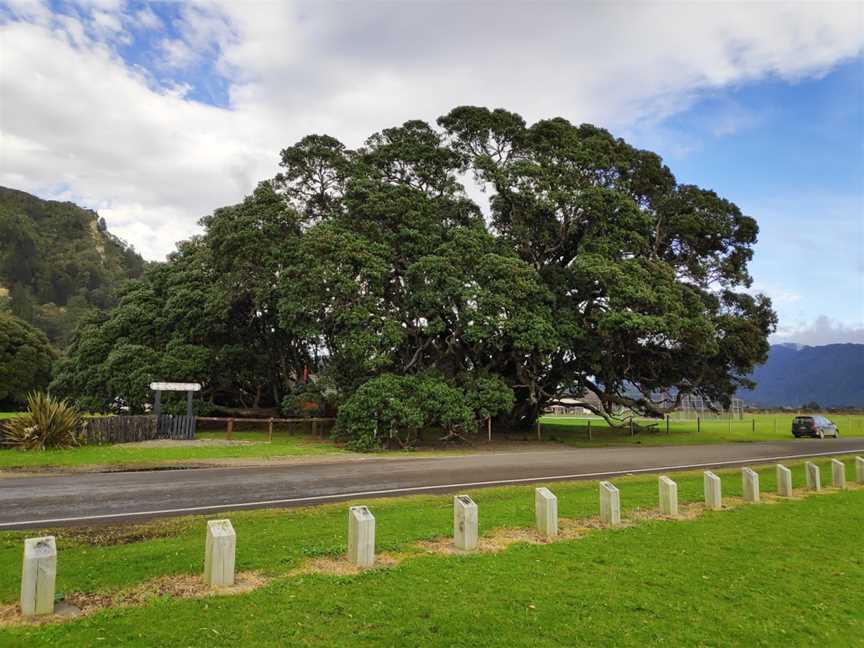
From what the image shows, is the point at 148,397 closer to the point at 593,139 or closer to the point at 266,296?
the point at 266,296

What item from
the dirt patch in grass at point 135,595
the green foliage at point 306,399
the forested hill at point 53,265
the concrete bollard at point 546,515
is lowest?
the dirt patch in grass at point 135,595

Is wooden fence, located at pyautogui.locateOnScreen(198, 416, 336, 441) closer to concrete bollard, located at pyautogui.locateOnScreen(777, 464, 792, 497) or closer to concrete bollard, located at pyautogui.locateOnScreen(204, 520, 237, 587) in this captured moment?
concrete bollard, located at pyautogui.locateOnScreen(777, 464, 792, 497)

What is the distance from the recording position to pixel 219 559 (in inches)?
226

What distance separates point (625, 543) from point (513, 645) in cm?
393

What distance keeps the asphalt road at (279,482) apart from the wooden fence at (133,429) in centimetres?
765

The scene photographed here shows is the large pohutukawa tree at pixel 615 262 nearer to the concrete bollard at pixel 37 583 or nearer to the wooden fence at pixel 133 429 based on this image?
the wooden fence at pixel 133 429

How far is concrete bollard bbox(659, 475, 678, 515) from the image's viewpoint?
9938 mm

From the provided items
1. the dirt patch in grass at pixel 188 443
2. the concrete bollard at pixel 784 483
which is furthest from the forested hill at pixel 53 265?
the concrete bollard at pixel 784 483

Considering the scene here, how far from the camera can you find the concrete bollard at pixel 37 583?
4.95 meters

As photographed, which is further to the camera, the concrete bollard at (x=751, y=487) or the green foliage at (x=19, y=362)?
the green foliage at (x=19, y=362)

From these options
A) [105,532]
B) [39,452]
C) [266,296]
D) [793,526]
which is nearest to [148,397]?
[266,296]

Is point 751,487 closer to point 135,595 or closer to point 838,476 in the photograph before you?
point 838,476

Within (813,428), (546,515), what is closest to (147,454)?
(546,515)

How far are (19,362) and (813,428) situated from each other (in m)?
56.6
